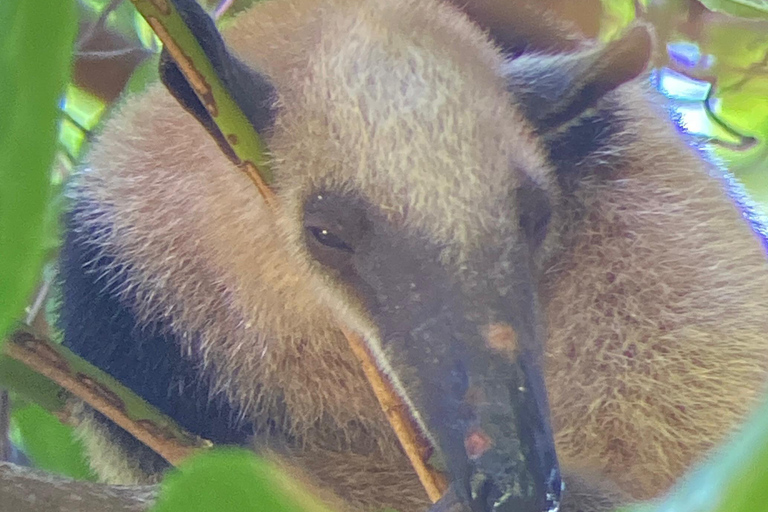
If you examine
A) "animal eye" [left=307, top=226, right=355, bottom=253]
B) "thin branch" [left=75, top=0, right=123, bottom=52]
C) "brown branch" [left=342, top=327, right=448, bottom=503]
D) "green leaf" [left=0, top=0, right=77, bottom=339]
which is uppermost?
"green leaf" [left=0, top=0, right=77, bottom=339]

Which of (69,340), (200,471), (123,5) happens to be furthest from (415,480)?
(123,5)

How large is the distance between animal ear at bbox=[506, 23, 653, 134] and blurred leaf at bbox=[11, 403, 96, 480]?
2.53 feet

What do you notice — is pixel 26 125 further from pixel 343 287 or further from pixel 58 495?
pixel 343 287

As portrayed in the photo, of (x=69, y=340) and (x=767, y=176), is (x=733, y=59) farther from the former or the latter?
(x=69, y=340)

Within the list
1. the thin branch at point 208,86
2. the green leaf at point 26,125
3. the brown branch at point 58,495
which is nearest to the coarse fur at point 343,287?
the thin branch at point 208,86

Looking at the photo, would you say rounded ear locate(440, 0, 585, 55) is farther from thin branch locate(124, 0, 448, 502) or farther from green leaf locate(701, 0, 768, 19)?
thin branch locate(124, 0, 448, 502)

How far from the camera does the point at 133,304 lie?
137 cm

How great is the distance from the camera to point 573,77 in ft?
3.78

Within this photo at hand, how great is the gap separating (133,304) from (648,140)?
2.45 ft

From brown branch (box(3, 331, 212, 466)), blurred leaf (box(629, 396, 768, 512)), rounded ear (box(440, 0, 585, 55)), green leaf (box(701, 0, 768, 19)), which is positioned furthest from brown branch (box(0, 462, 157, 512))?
green leaf (box(701, 0, 768, 19))

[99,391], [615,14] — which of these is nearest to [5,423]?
[99,391]

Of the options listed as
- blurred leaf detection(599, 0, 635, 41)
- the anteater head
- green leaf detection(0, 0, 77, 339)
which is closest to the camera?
green leaf detection(0, 0, 77, 339)

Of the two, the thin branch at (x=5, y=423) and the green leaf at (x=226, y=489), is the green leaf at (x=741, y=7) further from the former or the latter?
the green leaf at (x=226, y=489)

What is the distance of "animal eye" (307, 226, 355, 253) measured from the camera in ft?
3.51
